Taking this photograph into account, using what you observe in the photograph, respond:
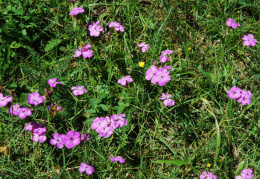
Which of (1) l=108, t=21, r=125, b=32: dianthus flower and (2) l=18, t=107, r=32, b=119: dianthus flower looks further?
(1) l=108, t=21, r=125, b=32: dianthus flower

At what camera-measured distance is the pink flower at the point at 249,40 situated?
2.51 metres

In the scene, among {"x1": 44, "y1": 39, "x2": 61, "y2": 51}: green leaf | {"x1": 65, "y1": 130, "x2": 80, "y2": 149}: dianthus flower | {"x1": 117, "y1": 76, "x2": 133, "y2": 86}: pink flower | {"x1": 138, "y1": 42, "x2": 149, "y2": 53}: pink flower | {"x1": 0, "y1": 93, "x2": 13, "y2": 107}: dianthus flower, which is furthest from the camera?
{"x1": 44, "y1": 39, "x2": 61, "y2": 51}: green leaf

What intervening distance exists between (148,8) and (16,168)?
193cm

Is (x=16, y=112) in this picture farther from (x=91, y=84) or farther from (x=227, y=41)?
(x=227, y=41)

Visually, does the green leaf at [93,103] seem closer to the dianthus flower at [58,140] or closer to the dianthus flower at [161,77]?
the dianthus flower at [58,140]

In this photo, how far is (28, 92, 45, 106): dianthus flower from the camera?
2109mm

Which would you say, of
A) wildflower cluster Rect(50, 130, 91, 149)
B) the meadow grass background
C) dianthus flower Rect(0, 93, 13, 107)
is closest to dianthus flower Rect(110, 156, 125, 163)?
the meadow grass background

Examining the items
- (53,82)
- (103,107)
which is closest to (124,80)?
(103,107)

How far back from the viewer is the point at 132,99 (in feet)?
7.19

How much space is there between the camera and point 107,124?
202cm

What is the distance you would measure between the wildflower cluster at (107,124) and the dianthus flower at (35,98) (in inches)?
17.6

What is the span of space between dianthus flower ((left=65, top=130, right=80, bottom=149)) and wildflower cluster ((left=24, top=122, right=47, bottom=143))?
0.17m

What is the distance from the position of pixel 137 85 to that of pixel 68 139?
72 centimetres

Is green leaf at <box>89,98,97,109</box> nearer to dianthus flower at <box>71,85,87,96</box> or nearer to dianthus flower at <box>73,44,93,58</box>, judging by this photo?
dianthus flower at <box>71,85,87,96</box>
